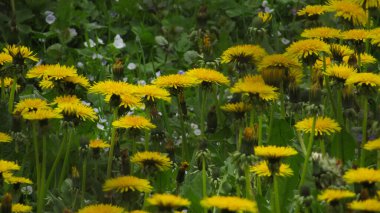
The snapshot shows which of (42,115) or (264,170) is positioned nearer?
(264,170)

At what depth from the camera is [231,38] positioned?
16.5 ft

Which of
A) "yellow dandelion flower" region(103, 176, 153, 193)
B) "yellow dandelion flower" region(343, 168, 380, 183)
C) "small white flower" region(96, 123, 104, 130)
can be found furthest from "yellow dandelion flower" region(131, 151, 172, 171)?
"small white flower" region(96, 123, 104, 130)

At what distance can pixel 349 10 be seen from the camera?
11.4 ft

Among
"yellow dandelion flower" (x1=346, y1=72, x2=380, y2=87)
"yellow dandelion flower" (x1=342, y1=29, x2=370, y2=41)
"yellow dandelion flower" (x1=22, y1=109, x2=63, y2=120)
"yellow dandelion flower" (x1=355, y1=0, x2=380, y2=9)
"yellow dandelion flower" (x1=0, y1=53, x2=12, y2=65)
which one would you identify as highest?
"yellow dandelion flower" (x1=355, y1=0, x2=380, y2=9)

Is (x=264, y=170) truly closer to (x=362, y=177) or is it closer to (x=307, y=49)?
(x=362, y=177)

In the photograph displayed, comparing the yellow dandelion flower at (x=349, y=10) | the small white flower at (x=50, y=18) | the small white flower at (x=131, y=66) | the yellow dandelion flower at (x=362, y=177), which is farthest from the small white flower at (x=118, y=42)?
the yellow dandelion flower at (x=362, y=177)

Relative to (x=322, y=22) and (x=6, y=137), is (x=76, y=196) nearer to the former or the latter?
(x=6, y=137)

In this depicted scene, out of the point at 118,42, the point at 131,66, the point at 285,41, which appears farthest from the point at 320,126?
the point at 118,42

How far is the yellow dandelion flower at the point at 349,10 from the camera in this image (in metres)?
3.44

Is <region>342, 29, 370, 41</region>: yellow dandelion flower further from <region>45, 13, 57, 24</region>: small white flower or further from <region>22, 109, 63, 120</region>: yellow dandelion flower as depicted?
<region>45, 13, 57, 24</region>: small white flower

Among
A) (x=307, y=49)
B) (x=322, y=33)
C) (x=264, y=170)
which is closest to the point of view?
(x=264, y=170)

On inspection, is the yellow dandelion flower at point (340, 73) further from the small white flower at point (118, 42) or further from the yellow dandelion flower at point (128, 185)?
the small white flower at point (118, 42)

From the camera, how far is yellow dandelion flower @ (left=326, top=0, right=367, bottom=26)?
11.3 feet

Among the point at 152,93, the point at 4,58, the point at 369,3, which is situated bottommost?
the point at 152,93
